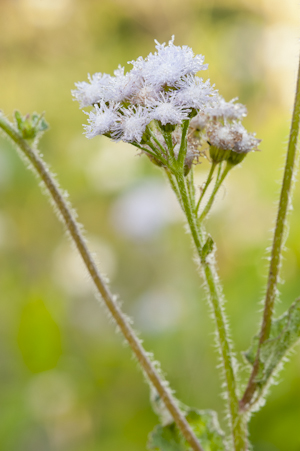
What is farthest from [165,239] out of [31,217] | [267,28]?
[267,28]

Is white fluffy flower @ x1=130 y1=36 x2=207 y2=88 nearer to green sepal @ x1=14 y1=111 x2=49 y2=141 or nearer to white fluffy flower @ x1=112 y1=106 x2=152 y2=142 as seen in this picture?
white fluffy flower @ x1=112 y1=106 x2=152 y2=142

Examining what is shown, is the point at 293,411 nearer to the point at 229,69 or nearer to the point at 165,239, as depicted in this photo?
the point at 165,239

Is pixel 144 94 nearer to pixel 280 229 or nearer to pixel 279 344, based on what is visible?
pixel 280 229

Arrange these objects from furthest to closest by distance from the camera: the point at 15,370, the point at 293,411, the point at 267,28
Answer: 1. the point at 267,28
2. the point at 15,370
3. the point at 293,411

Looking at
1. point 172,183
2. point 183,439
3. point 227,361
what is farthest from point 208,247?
point 183,439

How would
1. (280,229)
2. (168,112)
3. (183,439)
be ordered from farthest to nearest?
(183,439) → (280,229) → (168,112)

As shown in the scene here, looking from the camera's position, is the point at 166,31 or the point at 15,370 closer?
the point at 15,370

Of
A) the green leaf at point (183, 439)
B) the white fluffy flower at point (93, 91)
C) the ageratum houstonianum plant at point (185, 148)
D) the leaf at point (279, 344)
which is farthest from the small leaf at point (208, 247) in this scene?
the green leaf at point (183, 439)
